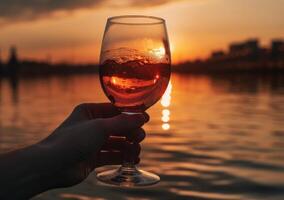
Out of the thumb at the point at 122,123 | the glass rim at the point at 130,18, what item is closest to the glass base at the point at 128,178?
the thumb at the point at 122,123

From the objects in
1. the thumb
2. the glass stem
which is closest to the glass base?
the glass stem

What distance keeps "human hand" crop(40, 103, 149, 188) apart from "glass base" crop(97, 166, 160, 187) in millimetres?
80

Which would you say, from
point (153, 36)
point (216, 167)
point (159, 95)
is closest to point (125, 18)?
point (153, 36)

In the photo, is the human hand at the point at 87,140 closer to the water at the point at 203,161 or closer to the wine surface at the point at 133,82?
the wine surface at the point at 133,82

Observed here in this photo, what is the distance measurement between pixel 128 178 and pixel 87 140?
1.65 feet

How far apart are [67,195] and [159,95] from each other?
208cm

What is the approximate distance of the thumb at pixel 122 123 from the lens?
2756 mm

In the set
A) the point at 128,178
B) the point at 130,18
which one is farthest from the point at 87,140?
the point at 130,18

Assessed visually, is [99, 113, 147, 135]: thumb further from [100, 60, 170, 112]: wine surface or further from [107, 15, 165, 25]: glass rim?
[107, 15, 165, 25]: glass rim

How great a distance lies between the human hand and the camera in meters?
2.54

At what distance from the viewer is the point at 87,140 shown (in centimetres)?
262

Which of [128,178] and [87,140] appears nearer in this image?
[87,140]

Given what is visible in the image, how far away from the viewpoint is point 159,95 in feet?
9.64

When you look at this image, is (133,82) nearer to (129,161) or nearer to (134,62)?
(134,62)
